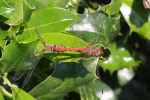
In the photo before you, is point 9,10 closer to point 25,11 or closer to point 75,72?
point 25,11

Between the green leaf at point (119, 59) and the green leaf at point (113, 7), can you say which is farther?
the green leaf at point (119, 59)

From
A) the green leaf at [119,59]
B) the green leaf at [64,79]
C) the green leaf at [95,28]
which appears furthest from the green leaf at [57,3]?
the green leaf at [119,59]

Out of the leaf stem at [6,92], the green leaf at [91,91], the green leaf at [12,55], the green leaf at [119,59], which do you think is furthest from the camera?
the green leaf at [119,59]

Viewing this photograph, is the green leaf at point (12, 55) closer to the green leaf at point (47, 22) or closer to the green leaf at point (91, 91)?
the green leaf at point (47, 22)

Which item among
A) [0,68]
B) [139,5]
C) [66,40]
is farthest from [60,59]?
[139,5]

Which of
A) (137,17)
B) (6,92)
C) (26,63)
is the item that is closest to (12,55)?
(26,63)

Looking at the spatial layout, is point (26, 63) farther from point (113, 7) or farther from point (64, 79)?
point (113, 7)

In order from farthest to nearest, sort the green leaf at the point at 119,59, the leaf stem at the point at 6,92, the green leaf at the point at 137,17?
the green leaf at the point at 119,59
the green leaf at the point at 137,17
the leaf stem at the point at 6,92
